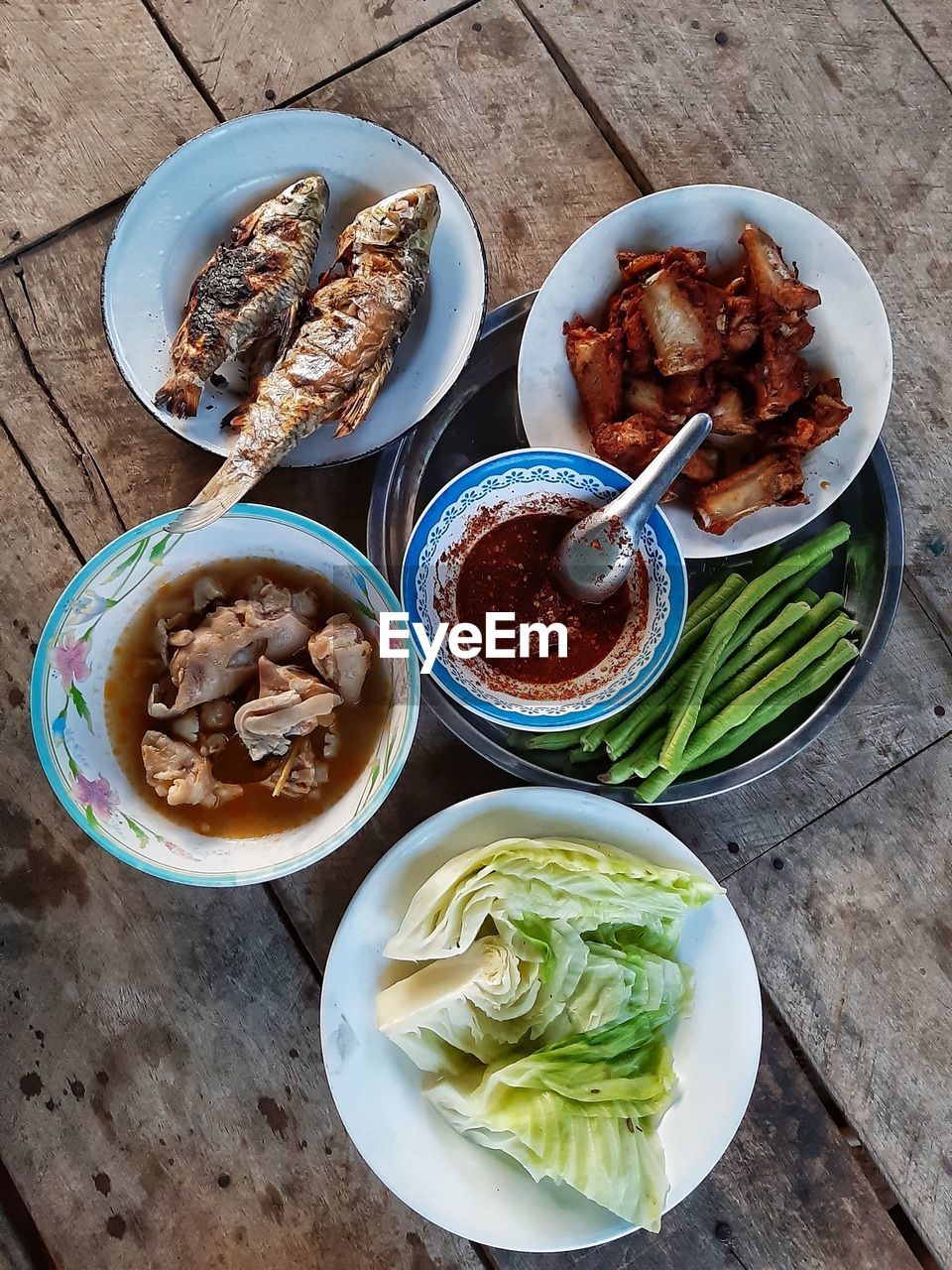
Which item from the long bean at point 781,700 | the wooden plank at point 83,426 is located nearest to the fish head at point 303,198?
the wooden plank at point 83,426

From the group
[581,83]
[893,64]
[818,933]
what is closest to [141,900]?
[818,933]

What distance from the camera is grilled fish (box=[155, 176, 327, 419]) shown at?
163cm

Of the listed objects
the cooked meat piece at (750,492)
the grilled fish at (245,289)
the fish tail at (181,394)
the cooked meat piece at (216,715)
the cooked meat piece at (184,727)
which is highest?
the grilled fish at (245,289)

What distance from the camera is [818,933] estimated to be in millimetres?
1907

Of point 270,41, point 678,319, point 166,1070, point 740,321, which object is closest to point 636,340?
point 678,319

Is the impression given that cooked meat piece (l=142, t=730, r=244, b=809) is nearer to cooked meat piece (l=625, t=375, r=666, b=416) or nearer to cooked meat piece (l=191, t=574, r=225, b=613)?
cooked meat piece (l=191, t=574, r=225, b=613)

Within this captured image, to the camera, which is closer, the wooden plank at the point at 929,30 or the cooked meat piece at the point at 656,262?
the cooked meat piece at the point at 656,262

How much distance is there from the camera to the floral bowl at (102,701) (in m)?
1.53

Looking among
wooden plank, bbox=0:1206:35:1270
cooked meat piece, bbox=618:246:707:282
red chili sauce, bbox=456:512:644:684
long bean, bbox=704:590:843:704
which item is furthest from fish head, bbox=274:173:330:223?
wooden plank, bbox=0:1206:35:1270

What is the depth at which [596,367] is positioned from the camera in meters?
1.65

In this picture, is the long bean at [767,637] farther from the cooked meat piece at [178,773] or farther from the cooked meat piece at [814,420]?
the cooked meat piece at [178,773]

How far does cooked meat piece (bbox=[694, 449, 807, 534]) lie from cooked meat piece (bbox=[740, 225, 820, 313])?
288mm

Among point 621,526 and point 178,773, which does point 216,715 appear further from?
point 621,526

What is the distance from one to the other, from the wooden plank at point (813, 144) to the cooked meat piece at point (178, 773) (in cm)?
155
